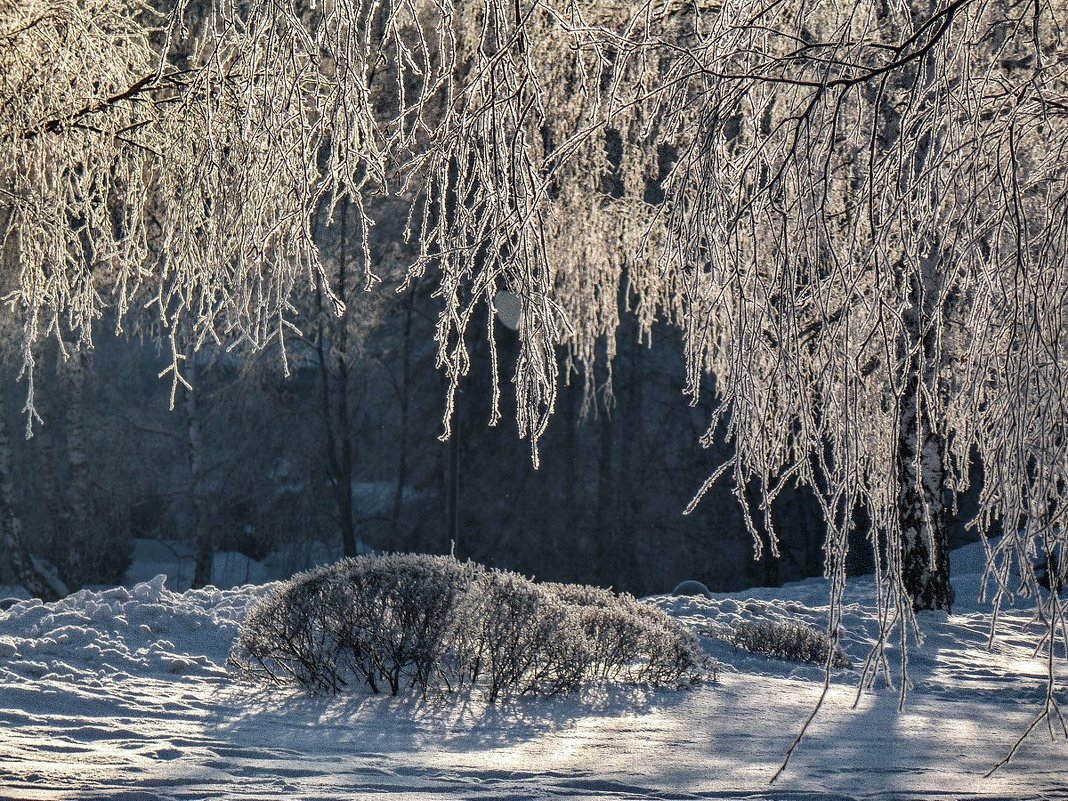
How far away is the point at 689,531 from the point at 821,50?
17722 millimetres

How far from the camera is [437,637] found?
239 inches

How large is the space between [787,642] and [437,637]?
9.02ft

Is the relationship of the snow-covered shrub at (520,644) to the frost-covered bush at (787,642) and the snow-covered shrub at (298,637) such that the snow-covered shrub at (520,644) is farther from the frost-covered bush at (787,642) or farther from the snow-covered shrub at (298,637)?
the frost-covered bush at (787,642)

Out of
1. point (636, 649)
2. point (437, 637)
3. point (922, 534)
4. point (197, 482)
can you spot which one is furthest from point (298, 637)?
point (197, 482)

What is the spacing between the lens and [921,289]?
7.11 ft

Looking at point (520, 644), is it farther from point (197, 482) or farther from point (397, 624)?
point (197, 482)

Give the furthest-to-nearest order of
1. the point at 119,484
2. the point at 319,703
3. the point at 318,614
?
1. the point at 119,484
2. the point at 318,614
3. the point at 319,703

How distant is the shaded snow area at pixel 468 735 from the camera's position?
4.24 meters

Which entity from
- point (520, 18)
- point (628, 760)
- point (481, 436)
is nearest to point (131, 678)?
point (628, 760)

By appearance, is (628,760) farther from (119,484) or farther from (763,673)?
(119,484)

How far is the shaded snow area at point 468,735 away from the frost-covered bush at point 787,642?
0.19m

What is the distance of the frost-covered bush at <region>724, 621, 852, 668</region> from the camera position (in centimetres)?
769

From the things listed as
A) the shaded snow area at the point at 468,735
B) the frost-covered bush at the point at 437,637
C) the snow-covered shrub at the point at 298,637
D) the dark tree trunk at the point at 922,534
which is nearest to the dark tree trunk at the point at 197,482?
the shaded snow area at the point at 468,735

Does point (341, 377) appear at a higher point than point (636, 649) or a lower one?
higher
